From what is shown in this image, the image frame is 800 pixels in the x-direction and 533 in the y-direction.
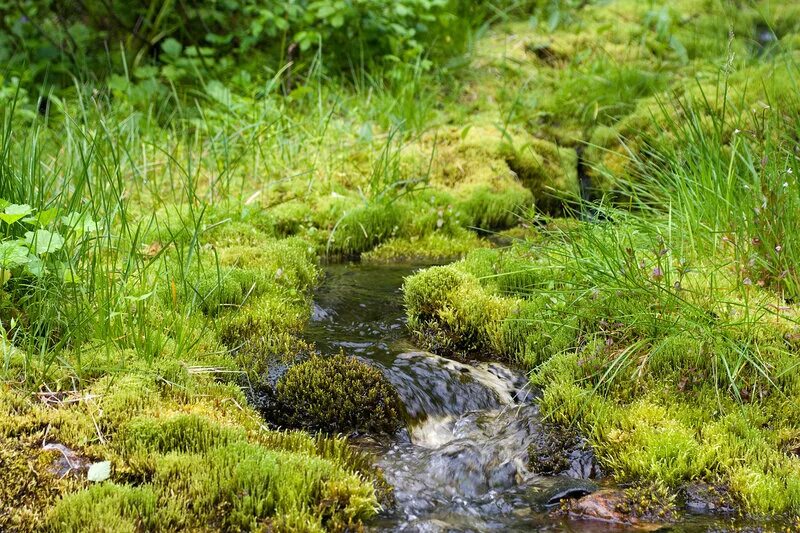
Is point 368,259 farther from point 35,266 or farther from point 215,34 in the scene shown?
point 215,34

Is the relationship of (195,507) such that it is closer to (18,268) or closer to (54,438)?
(54,438)

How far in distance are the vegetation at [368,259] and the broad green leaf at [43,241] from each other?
1 cm

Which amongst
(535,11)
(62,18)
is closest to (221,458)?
(62,18)

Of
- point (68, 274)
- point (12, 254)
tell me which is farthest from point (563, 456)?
point (12, 254)

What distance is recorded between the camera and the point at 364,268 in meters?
6.60

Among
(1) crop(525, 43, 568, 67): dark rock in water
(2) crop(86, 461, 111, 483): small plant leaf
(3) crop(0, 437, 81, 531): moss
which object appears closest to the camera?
(3) crop(0, 437, 81, 531): moss

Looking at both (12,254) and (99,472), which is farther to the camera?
(12,254)

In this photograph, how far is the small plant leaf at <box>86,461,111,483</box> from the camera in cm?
324

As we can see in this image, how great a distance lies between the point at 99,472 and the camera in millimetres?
3256

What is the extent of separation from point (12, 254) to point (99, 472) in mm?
1320

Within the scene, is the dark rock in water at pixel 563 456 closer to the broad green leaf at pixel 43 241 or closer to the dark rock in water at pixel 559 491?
the dark rock in water at pixel 559 491

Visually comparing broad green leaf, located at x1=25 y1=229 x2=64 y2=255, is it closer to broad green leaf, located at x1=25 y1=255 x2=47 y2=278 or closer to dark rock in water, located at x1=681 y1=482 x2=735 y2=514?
broad green leaf, located at x1=25 y1=255 x2=47 y2=278

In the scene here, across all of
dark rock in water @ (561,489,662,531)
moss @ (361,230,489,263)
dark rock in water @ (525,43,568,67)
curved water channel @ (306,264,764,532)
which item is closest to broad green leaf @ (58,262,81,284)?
curved water channel @ (306,264,764,532)

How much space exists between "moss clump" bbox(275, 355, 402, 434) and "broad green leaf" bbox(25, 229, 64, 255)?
1.41 metres
